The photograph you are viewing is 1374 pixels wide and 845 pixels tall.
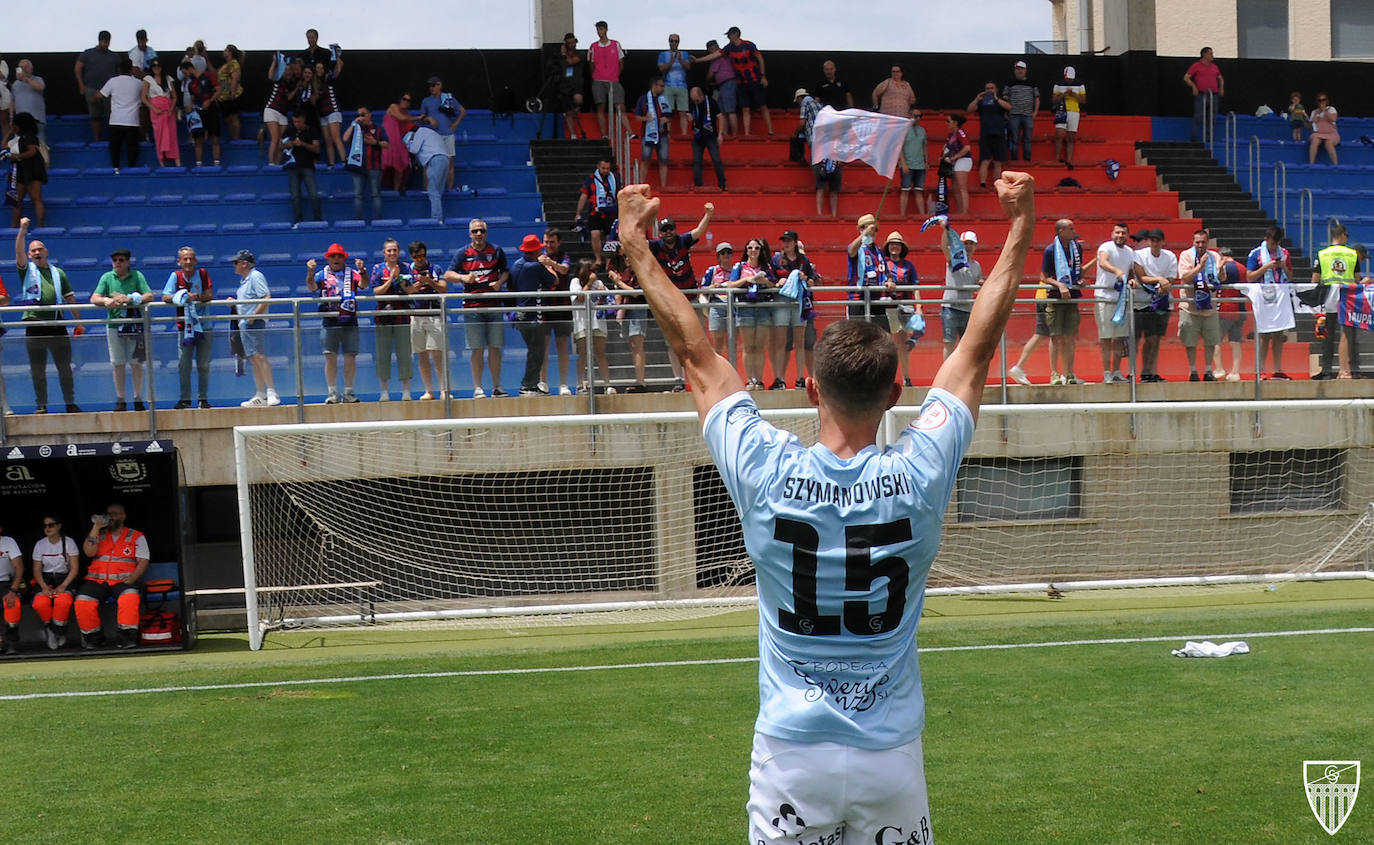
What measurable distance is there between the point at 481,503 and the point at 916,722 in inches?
504

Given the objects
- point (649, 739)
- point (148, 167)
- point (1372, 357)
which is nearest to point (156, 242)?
point (148, 167)

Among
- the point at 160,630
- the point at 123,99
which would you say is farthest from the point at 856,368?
the point at 123,99

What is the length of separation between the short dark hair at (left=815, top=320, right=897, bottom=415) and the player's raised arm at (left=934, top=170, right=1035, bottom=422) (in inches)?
9.6

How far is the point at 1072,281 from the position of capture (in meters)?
16.6

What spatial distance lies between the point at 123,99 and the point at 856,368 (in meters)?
21.2

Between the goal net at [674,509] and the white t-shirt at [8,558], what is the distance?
227 cm

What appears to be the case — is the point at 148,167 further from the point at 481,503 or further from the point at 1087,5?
the point at 1087,5

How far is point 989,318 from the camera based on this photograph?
3570 millimetres

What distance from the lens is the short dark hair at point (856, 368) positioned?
10.7ft

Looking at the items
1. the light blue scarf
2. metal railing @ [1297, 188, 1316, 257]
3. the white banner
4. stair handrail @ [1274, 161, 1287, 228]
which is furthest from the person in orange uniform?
Result: stair handrail @ [1274, 161, 1287, 228]

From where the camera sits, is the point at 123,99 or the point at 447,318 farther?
the point at 123,99

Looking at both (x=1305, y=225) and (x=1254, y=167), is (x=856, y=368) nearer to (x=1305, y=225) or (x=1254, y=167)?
(x=1305, y=225)

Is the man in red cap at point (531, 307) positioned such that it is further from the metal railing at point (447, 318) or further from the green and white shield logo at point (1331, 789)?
the green and white shield logo at point (1331, 789)

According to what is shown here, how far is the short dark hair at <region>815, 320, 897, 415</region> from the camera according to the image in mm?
3268
